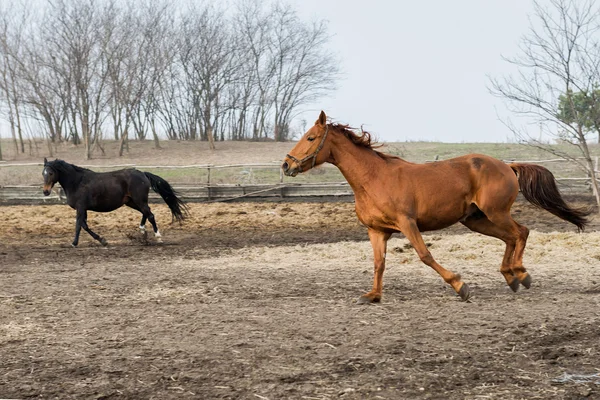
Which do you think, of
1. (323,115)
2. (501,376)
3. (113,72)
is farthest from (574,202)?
(113,72)

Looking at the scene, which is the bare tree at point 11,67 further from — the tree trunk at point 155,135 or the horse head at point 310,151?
the horse head at point 310,151

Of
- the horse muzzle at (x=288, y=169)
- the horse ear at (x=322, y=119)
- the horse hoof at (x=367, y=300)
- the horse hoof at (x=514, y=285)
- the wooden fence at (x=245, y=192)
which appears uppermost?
the horse ear at (x=322, y=119)

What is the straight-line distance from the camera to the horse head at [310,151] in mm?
7258

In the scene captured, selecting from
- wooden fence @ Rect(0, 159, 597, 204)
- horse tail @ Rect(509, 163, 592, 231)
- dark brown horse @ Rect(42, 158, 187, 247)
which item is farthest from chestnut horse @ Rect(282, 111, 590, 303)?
wooden fence @ Rect(0, 159, 597, 204)

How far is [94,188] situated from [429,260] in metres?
8.69

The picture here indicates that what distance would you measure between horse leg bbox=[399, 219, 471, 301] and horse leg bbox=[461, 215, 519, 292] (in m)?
0.78

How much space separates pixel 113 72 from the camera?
3588 cm

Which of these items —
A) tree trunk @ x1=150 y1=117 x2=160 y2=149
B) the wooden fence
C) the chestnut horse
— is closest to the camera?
the chestnut horse

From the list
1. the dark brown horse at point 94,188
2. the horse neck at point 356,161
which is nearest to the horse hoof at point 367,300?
the horse neck at point 356,161

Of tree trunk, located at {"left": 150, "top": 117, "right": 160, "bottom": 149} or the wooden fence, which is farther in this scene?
tree trunk, located at {"left": 150, "top": 117, "right": 160, "bottom": 149}

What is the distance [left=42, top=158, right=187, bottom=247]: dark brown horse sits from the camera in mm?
13516

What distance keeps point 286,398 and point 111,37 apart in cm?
3520

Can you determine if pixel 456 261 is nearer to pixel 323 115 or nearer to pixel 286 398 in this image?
pixel 323 115

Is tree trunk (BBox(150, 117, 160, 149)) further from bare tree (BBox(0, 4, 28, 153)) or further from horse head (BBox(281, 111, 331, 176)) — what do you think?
horse head (BBox(281, 111, 331, 176))
